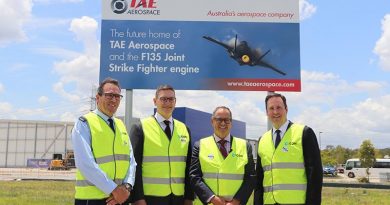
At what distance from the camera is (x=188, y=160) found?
4.97 m

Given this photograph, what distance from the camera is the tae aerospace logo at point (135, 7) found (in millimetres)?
8727

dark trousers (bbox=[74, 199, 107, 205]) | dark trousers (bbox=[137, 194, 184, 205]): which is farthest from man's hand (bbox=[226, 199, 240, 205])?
dark trousers (bbox=[74, 199, 107, 205])

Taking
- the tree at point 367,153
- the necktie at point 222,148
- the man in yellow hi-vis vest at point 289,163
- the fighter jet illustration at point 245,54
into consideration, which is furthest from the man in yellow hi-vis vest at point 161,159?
the tree at point 367,153

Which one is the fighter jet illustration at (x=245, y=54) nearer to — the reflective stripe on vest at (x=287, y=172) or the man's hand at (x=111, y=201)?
the reflective stripe on vest at (x=287, y=172)

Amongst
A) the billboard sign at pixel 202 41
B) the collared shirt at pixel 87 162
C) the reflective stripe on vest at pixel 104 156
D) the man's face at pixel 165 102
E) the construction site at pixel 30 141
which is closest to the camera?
the collared shirt at pixel 87 162

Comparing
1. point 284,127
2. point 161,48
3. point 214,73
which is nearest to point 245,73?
point 214,73

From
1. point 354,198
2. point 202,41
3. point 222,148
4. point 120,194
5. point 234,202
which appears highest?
point 202,41

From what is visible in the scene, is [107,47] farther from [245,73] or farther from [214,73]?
[245,73]

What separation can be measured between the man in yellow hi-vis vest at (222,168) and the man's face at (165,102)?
503 mm

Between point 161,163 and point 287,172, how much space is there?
1.34 metres

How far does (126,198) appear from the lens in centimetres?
428

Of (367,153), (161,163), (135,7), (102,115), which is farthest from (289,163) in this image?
Result: (367,153)

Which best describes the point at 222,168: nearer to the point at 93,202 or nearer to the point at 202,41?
the point at 93,202

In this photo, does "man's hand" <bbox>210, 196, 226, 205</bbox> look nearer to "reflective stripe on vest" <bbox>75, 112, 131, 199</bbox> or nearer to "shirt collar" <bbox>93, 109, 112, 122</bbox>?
"reflective stripe on vest" <bbox>75, 112, 131, 199</bbox>
